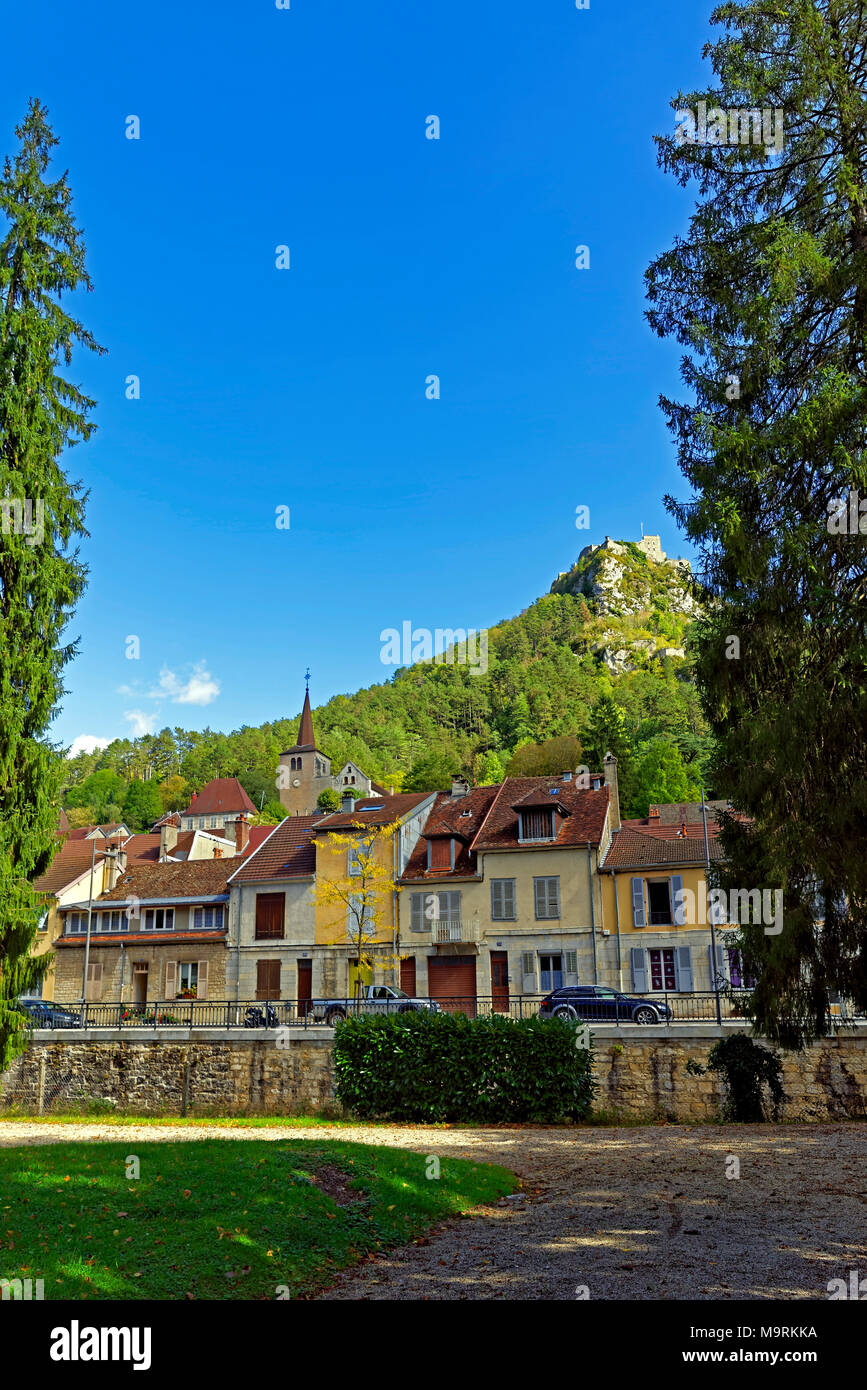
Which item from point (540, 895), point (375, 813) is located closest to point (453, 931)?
point (540, 895)

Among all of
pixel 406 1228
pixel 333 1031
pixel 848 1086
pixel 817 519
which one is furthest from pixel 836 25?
pixel 333 1031

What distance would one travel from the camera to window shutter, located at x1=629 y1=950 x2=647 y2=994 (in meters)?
34.6

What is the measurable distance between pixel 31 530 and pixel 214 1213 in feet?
47.7

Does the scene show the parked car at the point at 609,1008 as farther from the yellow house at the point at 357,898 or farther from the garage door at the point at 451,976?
the yellow house at the point at 357,898

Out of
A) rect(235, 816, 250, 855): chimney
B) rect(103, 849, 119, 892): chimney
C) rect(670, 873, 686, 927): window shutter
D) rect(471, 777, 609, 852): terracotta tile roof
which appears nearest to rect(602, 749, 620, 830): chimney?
rect(471, 777, 609, 852): terracotta tile roof

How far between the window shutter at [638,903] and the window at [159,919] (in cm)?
2064

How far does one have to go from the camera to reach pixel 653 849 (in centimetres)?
3681

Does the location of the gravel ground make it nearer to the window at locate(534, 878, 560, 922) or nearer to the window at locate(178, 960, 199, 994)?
the window at locate(534, 878, 560, 922)

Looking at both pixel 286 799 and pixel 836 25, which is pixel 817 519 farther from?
pixel 286 799

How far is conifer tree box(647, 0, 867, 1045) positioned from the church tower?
87831mm

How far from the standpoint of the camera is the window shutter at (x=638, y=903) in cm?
3528

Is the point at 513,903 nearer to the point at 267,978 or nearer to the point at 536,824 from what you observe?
the point at 536,824
